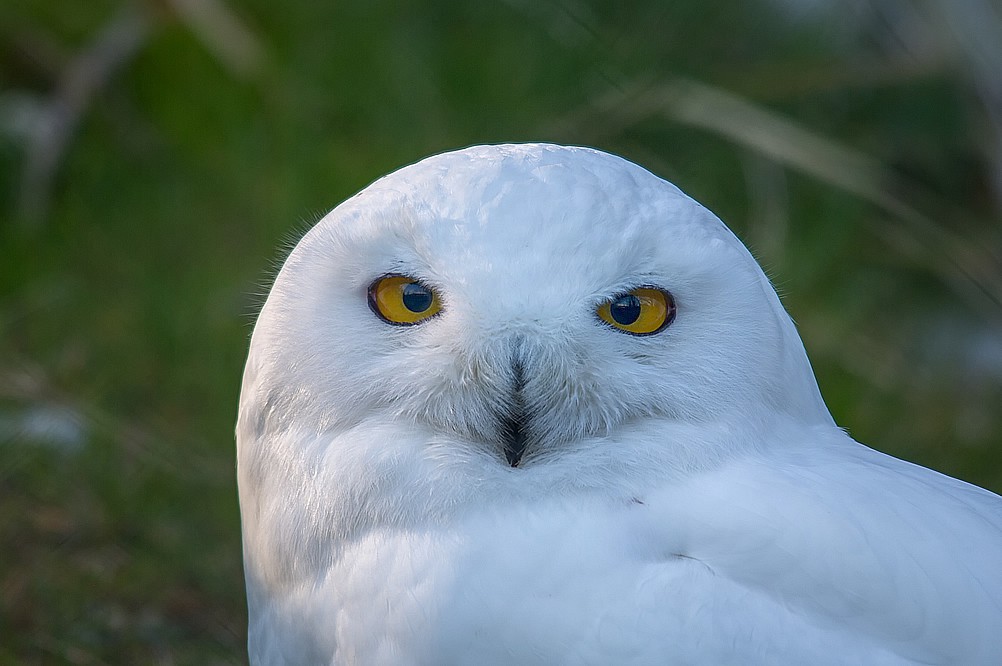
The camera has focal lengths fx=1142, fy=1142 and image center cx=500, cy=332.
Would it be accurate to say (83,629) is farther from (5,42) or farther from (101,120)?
(5,42)

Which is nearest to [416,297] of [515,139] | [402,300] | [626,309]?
[402,300]

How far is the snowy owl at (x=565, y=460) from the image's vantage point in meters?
1.60

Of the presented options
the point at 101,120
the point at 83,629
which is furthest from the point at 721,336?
Result: the point at 101,120

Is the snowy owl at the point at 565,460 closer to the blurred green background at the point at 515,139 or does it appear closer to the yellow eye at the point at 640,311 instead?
the yellow eye at the point at 640,311

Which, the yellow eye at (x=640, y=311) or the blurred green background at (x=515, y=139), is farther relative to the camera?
the blurred green background at (x=515, y=139)

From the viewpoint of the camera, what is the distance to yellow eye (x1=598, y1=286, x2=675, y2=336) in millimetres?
1665

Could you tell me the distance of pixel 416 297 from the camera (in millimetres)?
1695

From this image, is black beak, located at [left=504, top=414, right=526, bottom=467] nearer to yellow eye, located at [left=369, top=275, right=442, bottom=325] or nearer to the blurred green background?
yellow eye, located at [left=369, top=275, right=442, bottom=325]

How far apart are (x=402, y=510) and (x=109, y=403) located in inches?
84.4

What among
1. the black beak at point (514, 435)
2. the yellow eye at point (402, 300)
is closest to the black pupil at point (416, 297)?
the yellow eye at point (402, 300)

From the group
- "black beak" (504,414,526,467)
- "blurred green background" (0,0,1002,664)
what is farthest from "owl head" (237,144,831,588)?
"blurred green background" (0,0,1002,664)

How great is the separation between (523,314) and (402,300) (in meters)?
0.21

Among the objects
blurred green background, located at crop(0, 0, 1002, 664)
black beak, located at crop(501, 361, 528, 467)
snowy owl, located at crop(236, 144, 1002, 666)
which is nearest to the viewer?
snowy owl, located at crop(236, 144, 1002, 666)

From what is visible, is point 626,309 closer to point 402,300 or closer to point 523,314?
point 523,314
